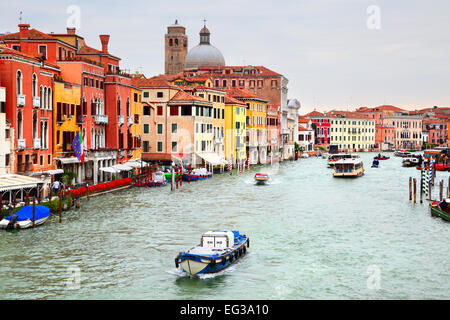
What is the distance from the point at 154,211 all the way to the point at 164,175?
51.8 feet

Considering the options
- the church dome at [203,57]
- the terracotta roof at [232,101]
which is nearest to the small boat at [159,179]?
the terracotta roof at [232,101]

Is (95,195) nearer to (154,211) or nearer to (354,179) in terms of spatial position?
(154,211)

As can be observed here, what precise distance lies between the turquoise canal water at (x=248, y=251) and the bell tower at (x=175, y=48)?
2938 inches

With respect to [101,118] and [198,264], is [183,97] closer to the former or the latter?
[101,118]

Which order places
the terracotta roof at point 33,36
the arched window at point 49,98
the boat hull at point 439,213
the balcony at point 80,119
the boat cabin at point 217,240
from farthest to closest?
the balcony at point 80,119 < the terracotta roof at point 33,36 < the arched window at point 49,98 < the boat hull at point 439,213 < the boat cabin at point 217,240

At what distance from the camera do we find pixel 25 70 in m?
31.9

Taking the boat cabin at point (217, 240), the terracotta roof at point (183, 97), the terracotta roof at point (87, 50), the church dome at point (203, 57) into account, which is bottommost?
the boat cabin at point (217, 240)

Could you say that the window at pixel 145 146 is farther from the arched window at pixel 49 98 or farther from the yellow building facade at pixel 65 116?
the arched window at pixel 49 98

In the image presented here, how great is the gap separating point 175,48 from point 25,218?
8738 centimetres

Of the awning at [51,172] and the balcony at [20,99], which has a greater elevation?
the balcony at [20,99]

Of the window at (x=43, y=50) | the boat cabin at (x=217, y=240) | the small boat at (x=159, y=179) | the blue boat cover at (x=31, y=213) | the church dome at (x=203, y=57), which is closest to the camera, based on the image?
the boat cabin at (x=217, y=240)

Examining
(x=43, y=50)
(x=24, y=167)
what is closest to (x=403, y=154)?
(x=43, y=50)

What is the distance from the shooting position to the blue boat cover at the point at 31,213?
25797mm

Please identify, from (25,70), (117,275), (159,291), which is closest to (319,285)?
(159,291)
